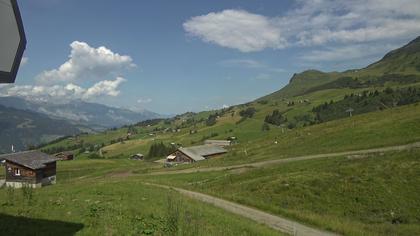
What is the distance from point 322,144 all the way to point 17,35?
7310 centimetres

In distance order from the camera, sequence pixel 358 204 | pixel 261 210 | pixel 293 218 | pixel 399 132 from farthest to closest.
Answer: pixel 399 132 < pixel 358 204 < pixel 261 210 < pixel 293 218

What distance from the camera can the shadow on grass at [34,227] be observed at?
46.8ft

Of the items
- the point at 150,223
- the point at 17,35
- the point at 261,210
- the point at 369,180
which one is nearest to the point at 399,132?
the point at 369,180

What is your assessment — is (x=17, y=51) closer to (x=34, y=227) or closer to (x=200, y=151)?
(x=34, y=227)

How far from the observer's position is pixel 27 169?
8012 centimetres

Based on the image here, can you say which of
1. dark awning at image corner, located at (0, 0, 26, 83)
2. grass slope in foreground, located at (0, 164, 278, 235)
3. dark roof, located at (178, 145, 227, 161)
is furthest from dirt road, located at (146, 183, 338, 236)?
dark roof, located at (178, 145, 227, 161)

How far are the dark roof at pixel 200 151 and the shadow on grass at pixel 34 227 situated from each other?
127 m

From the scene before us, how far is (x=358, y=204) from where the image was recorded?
105 ft

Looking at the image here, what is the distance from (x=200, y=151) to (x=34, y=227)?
139 meters

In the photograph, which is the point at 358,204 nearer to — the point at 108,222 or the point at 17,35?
the point at 108,222

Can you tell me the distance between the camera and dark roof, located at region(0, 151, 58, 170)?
79.9 meters

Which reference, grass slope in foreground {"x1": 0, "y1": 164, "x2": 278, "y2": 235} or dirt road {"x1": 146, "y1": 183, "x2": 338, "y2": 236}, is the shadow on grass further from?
dirt road {"x1": 146, "y1": 183, "x2": 338, "y2": 236}

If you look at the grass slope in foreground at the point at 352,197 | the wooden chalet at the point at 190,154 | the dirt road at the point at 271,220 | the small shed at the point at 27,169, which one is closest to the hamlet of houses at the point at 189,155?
the wooden chalet at the point at 190,154

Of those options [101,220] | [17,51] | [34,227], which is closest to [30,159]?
[101,220]
